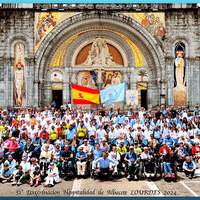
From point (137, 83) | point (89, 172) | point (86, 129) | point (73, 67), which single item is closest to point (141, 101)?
point (137, 83)

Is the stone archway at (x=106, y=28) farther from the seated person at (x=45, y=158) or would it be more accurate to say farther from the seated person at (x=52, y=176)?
the seated person at (x=52, y=176)

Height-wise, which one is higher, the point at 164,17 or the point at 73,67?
the point at 164,17

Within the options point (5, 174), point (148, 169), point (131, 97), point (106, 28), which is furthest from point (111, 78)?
point (5, 174)

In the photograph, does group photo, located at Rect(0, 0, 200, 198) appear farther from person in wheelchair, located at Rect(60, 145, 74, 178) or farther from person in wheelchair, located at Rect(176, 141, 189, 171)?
person in wheelchair, located at Rect(60, 145, 74, 178)

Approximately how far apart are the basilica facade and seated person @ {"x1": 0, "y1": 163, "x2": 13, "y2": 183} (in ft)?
40.2

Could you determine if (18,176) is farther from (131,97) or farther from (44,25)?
(44,25)

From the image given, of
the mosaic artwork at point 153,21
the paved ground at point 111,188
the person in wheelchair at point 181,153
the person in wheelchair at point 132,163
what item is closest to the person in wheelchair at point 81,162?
the paved ground at point 111,188

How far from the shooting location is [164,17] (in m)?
24.7

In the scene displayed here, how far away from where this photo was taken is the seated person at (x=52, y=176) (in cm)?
1155

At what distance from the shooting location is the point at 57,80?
25297 mm

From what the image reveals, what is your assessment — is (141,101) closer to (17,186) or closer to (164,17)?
(164,17)

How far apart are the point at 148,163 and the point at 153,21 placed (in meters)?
16.0

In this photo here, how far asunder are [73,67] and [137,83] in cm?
607

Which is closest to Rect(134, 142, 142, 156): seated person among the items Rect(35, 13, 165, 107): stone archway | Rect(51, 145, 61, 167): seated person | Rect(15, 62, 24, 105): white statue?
Rect(51, 145, 61, 167): seated person
